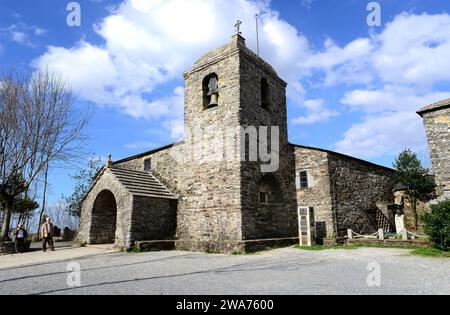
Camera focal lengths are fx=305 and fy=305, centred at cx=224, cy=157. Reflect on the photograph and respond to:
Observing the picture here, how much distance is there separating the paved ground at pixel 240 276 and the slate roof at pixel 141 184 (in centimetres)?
383

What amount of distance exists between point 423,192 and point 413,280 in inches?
560

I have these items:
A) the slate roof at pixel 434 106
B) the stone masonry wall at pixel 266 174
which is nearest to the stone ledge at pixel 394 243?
the stone masonry wall at pixel 266 174

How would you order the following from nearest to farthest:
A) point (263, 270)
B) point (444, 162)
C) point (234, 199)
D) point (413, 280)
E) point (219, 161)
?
point (413, 280), point (263, 270), point (234, 199), point (219, 161), point (444, 162)

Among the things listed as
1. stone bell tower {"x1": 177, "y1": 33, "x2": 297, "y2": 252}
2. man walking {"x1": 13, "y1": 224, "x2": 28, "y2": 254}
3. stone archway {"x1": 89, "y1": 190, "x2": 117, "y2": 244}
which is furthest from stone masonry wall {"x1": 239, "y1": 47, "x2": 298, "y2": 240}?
man walking {"x1": 13, "y1": 224, "x2": 28, "y2": 254}

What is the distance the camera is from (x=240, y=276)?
704 centimetres

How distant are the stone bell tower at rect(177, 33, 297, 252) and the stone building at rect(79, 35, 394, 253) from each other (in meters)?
0.05

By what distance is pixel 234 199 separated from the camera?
1231 cm

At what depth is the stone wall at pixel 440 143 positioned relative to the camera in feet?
46.1
